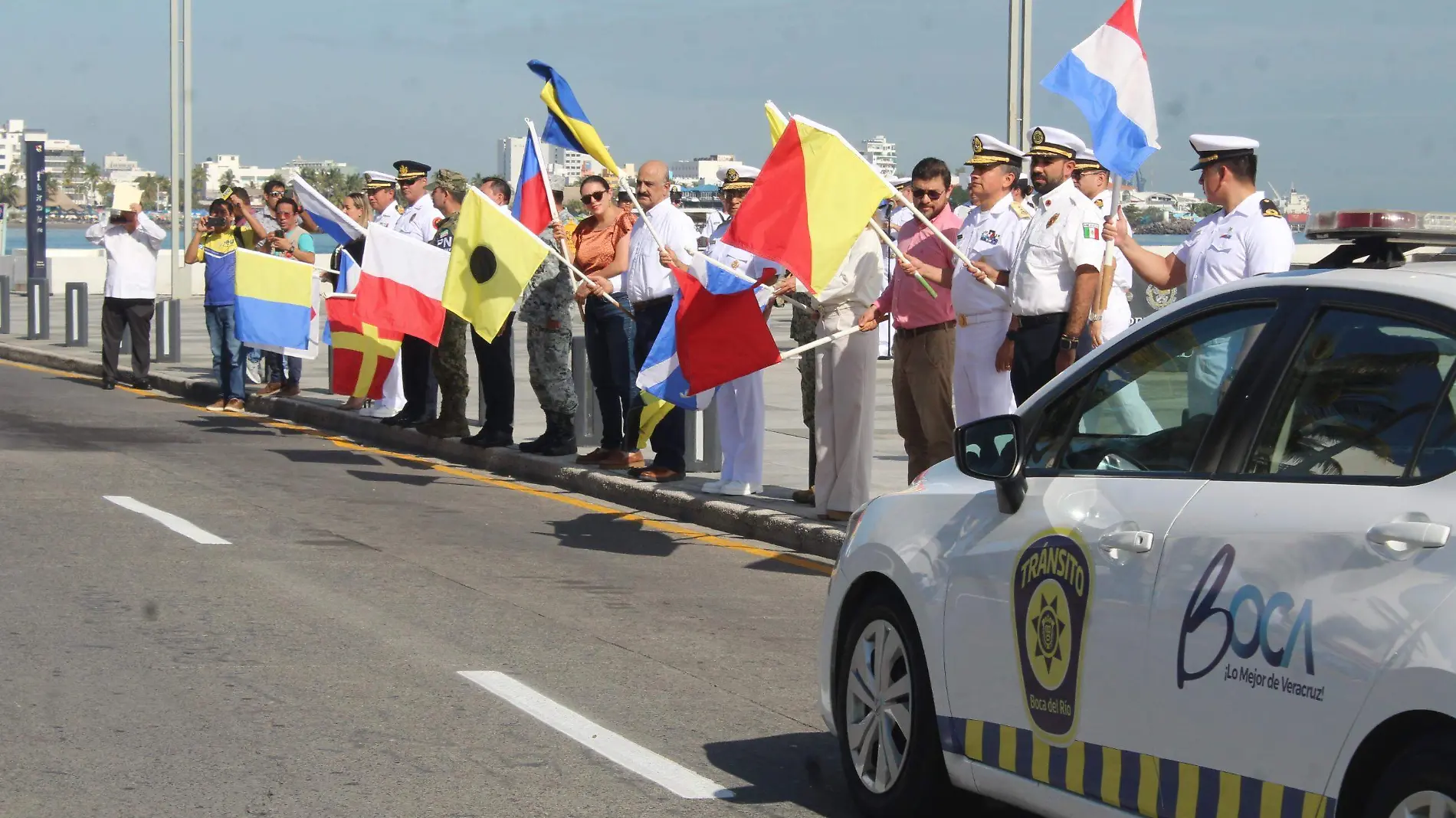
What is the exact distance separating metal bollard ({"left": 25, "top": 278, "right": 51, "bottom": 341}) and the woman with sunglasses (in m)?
17.0

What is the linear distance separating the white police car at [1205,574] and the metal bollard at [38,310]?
2503 centimetres

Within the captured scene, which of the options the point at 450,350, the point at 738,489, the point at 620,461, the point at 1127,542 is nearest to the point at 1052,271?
the point at 738,489

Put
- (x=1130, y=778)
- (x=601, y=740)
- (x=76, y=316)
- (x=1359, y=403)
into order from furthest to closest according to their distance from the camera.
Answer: (x=76, y=316)
(x=601, y=740)
(x=1130, y=778)
(x=1359, y=403)

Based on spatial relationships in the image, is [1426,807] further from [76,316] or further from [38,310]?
[38,310]

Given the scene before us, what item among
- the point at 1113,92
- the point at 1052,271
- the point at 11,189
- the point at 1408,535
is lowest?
the point at 1408,535

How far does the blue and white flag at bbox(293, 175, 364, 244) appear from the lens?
54.2 ft

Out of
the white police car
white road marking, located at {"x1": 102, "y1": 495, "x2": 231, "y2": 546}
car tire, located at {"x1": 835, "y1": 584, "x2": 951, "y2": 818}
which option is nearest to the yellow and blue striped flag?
white road marking, located at {"x1": 102, "y1": 495, "x2": 231, "y2": 546}

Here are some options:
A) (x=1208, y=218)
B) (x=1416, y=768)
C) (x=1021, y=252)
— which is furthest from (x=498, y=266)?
(x=1416, y=768)

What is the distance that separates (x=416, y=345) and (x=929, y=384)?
21.5ft

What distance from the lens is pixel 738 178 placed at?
1197cm

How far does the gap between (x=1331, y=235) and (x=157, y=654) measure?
16.0ft

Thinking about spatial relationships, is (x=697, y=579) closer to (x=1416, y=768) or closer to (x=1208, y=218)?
(x=1208, y=218)

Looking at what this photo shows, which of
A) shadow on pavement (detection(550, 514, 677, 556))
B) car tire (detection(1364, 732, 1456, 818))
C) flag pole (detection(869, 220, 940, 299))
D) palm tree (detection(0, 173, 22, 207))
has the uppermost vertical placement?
palm tree (detection(0, 173, 22, 207))

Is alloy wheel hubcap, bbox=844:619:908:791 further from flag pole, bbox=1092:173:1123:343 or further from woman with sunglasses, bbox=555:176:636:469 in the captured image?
woman with sunglasses, bbox=555:176:636:469
